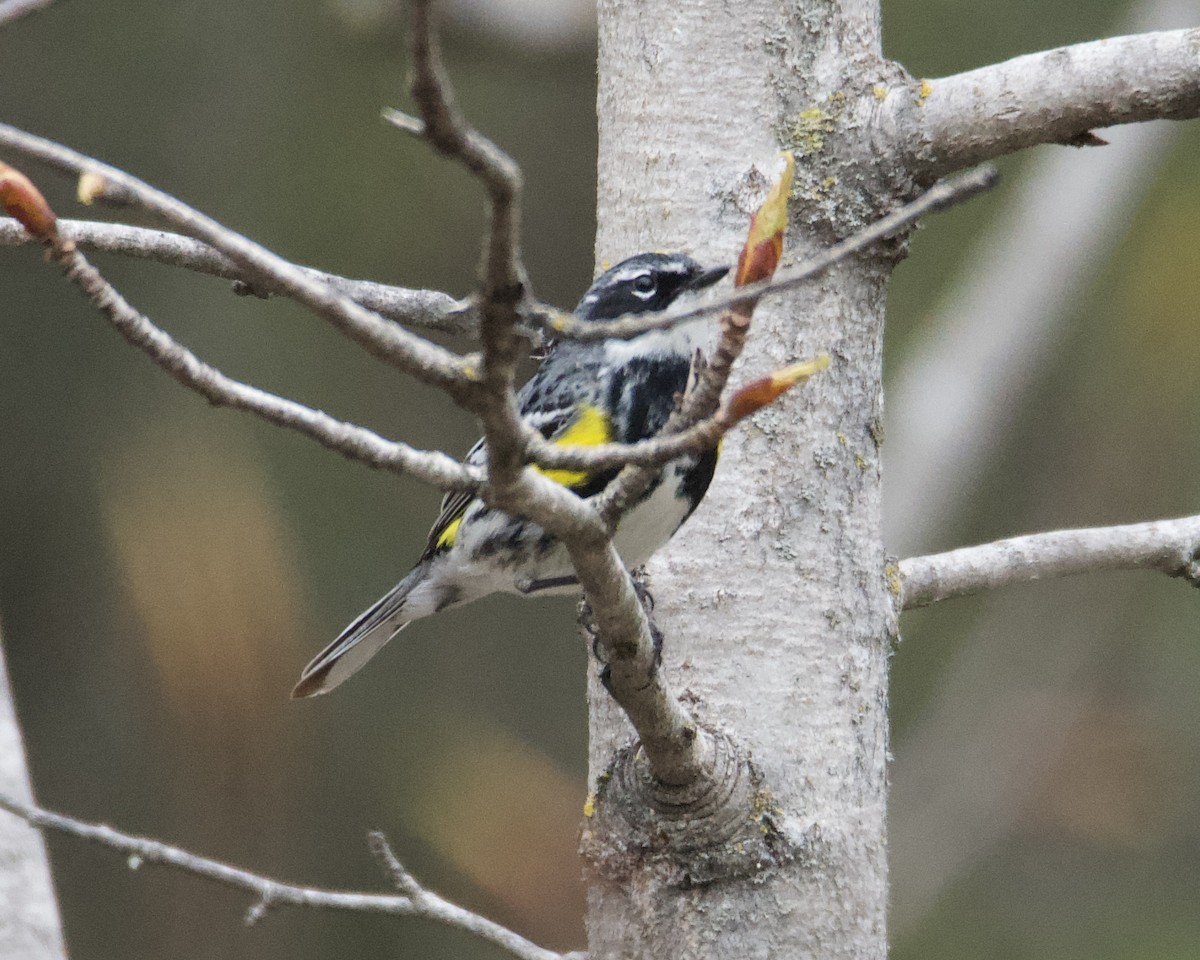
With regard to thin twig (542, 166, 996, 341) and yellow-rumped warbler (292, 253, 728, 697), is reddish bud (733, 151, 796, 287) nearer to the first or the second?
thin twig (542, 166, 996, 341)

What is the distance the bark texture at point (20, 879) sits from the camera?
1.57 metres

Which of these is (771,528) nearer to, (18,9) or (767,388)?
(767,388)

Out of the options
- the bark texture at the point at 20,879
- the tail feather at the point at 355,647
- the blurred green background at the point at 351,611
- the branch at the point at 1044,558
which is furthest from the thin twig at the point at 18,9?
the blurred green background at the point at 351,611

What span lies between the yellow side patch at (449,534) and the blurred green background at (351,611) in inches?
140

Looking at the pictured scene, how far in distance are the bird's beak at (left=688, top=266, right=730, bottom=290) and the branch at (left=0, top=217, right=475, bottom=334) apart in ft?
1.10

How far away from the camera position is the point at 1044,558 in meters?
2.54

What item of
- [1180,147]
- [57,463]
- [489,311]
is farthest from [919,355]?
[489,311]

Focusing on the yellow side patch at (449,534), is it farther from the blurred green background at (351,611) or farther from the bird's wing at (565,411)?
the blurred green background at (351,611)

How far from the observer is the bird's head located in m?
2.38

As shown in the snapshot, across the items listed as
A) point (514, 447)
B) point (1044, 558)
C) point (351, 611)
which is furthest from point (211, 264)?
point (351, 611)

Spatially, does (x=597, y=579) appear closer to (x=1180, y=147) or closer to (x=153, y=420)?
(x=153, y=420)

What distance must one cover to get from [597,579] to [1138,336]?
6.23m

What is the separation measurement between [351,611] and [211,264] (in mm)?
4685

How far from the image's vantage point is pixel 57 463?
6.84 meters
